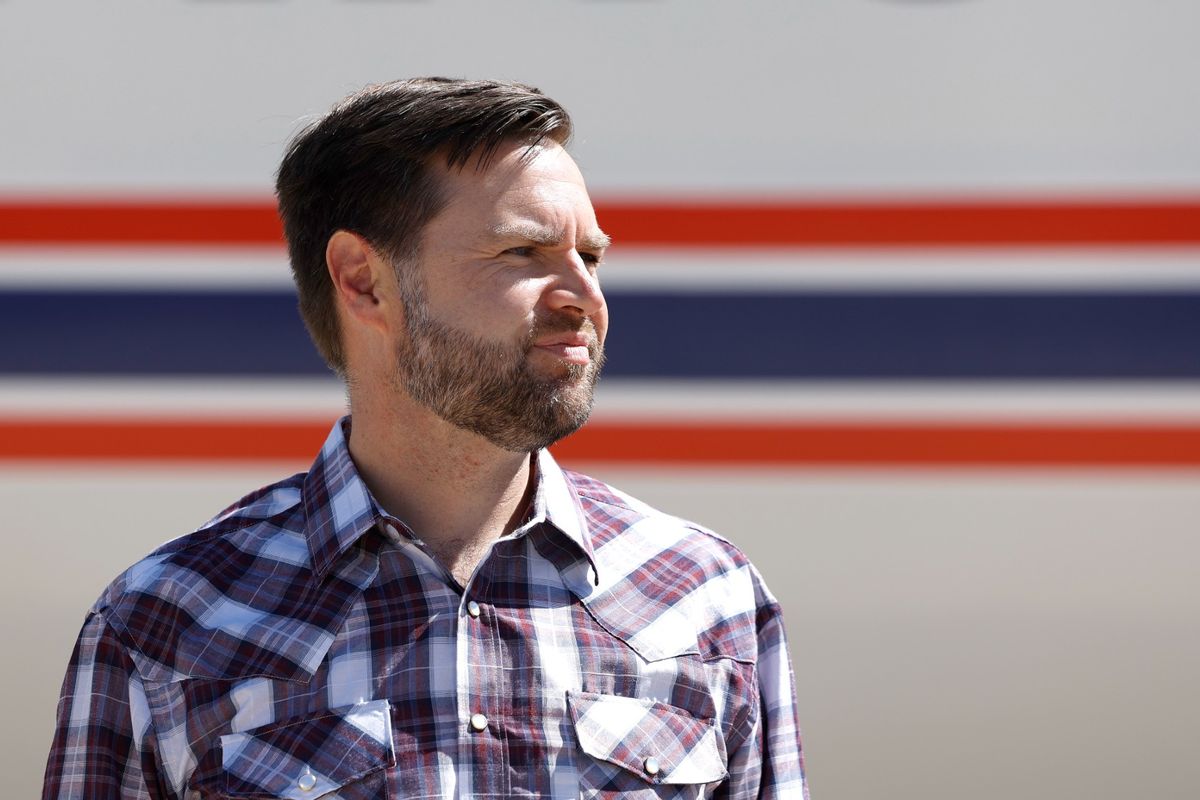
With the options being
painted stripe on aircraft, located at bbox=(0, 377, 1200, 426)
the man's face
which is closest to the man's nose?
the man's face

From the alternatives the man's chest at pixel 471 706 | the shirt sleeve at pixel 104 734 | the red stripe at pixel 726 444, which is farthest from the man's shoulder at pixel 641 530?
the red stripe at pixel 726 444

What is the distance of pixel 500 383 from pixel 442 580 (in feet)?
0.68

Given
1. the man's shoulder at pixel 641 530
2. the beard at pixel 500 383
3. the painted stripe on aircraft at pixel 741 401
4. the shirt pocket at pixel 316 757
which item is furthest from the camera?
the painted stripe on aircraft at pixel 741 401

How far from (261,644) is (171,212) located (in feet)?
3.96

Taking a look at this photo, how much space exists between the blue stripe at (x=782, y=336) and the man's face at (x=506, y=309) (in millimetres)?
825

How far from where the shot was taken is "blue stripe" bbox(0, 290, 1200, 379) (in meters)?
2.18

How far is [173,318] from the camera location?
88.0 inches

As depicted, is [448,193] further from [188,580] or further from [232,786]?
[232,786]

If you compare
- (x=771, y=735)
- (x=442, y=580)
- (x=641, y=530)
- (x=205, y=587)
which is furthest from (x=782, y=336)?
(x=205, y=587)

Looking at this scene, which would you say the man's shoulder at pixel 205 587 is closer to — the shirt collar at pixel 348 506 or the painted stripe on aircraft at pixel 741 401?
the shirt collar at pixel 348 506

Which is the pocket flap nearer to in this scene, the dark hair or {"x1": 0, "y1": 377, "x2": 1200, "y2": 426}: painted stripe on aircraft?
the dark hair

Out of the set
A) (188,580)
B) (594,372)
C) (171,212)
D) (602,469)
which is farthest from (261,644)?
(171,212)

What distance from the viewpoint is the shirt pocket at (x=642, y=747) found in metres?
1.27

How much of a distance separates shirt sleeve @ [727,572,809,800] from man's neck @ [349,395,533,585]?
304mm
